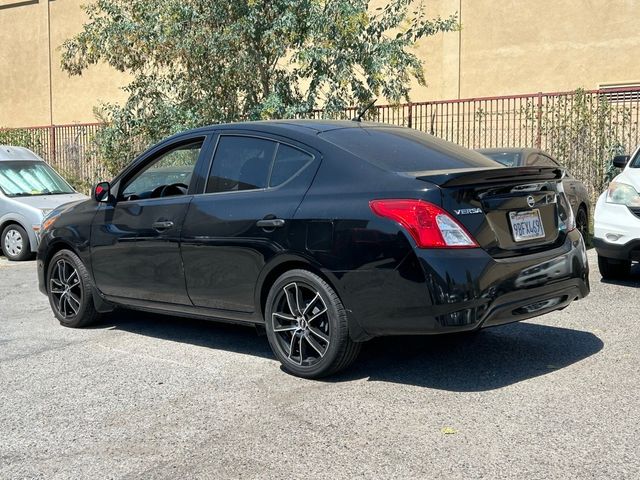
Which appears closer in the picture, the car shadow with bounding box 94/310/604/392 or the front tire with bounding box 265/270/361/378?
the front tire with bounding box 265/270/361/378

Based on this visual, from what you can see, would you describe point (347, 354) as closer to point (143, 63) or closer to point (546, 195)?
point (546, 195)

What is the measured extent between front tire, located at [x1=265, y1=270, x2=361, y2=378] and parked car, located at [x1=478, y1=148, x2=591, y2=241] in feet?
19.1

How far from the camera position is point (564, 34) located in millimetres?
18953

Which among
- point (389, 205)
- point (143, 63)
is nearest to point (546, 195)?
point (389, 205)

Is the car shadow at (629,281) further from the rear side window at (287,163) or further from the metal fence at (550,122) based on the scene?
the metal fence at (550,122)

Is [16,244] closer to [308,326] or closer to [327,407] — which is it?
[308,326]

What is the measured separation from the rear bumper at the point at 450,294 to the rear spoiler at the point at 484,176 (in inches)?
16.6

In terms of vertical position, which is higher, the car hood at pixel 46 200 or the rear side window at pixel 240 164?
the rear side window at pixel 240 164

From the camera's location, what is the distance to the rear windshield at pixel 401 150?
5.62 m

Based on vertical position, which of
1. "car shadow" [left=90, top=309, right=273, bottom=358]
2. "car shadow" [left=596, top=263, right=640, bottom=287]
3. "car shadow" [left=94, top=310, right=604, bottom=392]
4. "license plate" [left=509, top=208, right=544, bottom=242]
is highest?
"license plate" [left=509, top=208, right=544, bottom=242]

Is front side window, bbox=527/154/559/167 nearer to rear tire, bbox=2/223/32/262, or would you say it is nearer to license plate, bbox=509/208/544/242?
license plate, bbox=509/208/544/242

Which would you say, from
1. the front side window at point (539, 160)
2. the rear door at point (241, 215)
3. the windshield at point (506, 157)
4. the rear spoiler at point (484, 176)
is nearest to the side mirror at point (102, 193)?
the rear door at point (241, 215)

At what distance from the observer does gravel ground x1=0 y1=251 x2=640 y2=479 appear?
4.16 metres

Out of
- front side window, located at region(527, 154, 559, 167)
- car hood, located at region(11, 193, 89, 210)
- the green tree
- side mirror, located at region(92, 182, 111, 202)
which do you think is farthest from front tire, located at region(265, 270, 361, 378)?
the green tree
